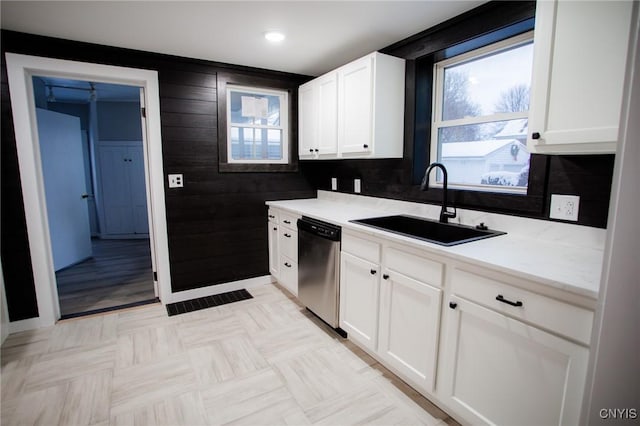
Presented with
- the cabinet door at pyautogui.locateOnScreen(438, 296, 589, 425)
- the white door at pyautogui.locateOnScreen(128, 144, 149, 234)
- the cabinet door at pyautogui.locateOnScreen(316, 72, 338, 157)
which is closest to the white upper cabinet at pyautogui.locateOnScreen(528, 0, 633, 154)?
the cabinet door at pyautogui.locateOnScreen(438, 296, 589, 425)

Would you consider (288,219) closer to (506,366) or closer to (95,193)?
(506,366)

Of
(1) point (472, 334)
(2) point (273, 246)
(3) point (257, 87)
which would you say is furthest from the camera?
(2) point (273, 246)

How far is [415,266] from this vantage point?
172cm

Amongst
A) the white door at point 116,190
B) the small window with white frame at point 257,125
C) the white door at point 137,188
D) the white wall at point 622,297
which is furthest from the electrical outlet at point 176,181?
the white door at point 116,190

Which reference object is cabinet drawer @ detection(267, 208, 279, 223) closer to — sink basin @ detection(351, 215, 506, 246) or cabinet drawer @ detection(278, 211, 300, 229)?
cabinet drawer @ detection(278, 211, 300, 229)

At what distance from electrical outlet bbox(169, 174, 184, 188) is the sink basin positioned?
177cm

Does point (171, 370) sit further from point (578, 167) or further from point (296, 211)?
point (578, 167)

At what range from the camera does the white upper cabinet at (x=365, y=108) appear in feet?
7.81

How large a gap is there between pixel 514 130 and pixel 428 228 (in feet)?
2.69

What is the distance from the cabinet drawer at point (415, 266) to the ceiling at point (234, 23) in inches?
59.3

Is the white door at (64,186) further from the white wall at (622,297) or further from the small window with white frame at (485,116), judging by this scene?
the white wall at (622,297)

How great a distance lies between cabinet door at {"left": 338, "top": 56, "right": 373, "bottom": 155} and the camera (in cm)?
241

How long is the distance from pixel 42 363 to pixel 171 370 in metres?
0.92

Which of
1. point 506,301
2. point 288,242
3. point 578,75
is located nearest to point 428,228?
point 506,301
